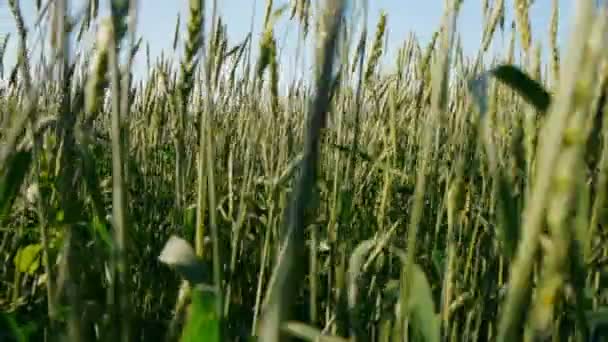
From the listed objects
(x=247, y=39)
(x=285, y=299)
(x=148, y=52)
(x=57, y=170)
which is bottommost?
(x=285, y=299)

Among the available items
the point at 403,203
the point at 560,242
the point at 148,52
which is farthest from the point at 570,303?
the point at 148,52

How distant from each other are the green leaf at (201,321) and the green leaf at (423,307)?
0.73ft

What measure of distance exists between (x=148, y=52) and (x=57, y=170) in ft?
2.99

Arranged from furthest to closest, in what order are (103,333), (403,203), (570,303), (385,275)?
1. (403,203)
2. (385,275)
3. (570,303)
4. (103,333)

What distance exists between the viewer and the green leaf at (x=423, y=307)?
660 mm

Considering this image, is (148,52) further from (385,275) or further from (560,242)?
(560,242)

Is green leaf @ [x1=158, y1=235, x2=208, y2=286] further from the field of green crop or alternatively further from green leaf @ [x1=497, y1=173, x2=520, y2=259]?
green leaf @ [x1=497, y1=173, x2=520, y2=259]

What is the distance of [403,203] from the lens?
1.79 m

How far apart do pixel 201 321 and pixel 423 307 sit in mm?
247

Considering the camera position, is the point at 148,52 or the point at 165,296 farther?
the point at 148,52

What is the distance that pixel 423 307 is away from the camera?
66cm

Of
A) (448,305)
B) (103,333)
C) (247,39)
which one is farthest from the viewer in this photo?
(247,39)

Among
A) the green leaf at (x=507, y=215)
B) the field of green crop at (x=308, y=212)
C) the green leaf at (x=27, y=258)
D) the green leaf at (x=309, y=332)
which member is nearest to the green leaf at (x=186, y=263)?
the field of green crop at (x=308, y=212)

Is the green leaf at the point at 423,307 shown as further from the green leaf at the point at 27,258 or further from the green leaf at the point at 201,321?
the green leaf at the point at 27,258
